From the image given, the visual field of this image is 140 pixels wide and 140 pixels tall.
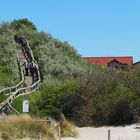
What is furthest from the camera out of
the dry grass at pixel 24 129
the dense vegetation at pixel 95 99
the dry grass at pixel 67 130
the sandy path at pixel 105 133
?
the dense vegetation at pixel 95 99

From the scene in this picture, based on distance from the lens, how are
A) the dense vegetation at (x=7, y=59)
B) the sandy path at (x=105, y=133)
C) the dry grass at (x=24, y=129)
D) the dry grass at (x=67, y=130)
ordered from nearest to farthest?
the dry grass at (x=24, y=129)
the sandy path at (x=105, y=133)
the dry grass at (x=67, y=130)
the dense vegetation at (x=7, y=59)

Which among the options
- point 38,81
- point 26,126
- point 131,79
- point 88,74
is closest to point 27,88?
point 38,81

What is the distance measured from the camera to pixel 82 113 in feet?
109

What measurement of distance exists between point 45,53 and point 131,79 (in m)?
19.6

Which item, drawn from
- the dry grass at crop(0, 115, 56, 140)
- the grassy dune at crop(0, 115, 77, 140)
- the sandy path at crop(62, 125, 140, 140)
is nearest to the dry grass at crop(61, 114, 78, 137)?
the sandy path at crop(62, 125, 140, 140)

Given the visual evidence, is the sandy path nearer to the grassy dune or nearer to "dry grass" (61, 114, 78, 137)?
"dry grass" (61, 114, 78, 137)

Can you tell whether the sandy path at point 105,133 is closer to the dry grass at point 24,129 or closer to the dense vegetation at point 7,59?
the dry grass at point 24,129

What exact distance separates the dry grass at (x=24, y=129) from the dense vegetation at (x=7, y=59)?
2088 cm

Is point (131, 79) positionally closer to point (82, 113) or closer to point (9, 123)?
point (82, 113)

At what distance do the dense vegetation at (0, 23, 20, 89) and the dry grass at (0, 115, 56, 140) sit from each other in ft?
68.5

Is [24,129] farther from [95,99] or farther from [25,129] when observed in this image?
[95,99]

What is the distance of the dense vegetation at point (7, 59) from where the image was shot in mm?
47003

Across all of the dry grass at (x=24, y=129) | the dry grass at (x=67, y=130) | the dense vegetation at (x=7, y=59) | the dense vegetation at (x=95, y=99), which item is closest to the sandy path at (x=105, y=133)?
the dry grass at (x=67, y=130)

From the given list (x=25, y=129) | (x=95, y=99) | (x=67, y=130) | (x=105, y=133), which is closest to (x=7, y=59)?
(x=95, y=99)
